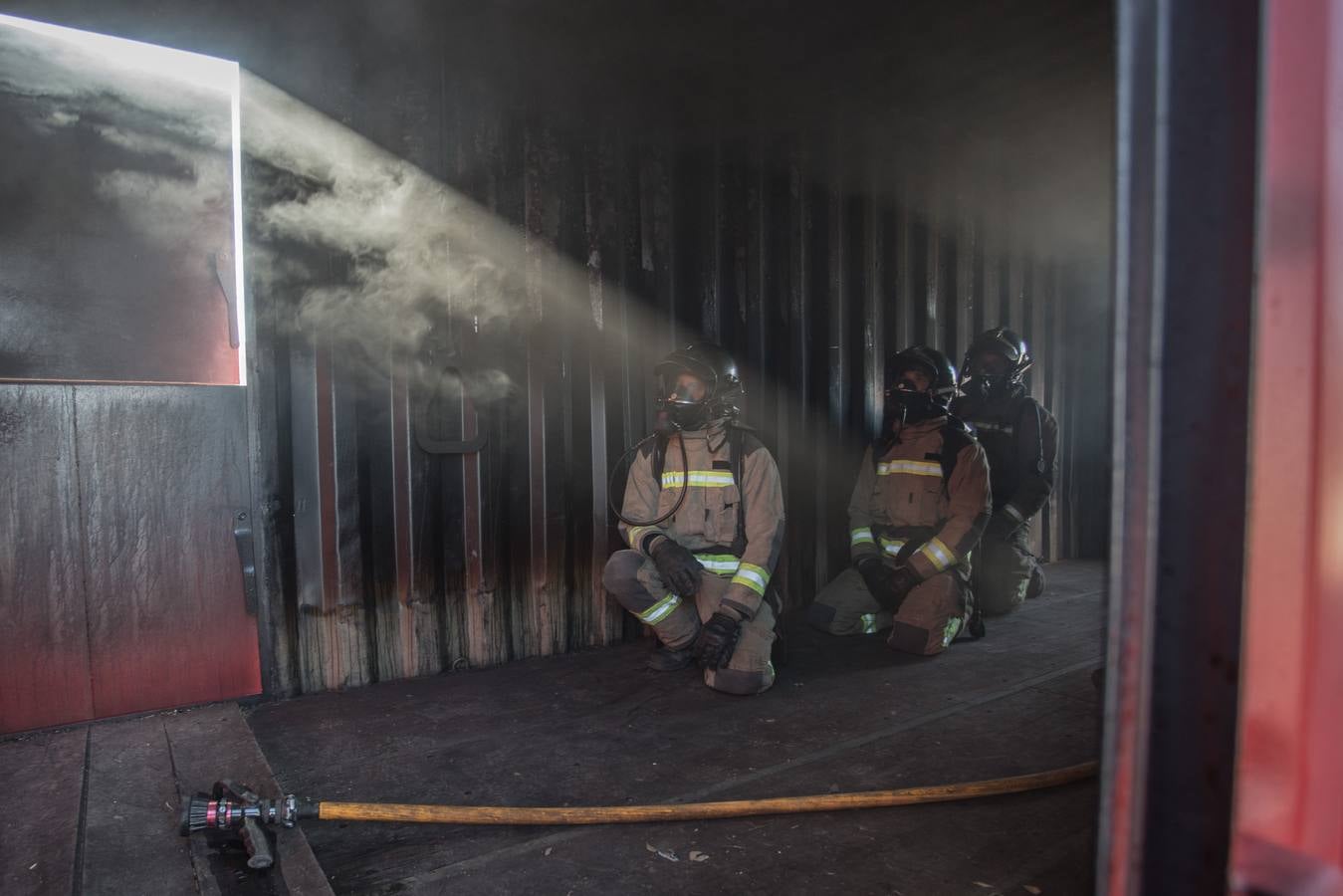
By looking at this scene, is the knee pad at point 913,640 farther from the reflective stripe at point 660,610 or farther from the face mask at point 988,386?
the face mask at point 988,386

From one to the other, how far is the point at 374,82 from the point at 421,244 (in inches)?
31.4

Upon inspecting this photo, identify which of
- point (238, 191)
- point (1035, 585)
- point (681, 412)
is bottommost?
point (1035, 585)

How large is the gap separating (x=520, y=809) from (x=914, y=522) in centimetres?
314

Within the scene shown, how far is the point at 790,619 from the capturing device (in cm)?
503

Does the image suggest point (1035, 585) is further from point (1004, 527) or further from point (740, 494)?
point (740, 494)

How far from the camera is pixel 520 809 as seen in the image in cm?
223

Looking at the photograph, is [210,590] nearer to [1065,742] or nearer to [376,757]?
[376,757]

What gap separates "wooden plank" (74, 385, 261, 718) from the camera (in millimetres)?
3125

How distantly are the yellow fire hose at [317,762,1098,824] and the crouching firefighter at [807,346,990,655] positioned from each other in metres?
1.79

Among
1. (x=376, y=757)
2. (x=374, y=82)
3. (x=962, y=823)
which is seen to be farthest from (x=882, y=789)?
(x=374, y=82)

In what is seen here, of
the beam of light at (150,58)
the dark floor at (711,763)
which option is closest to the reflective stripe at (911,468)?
the dark floor at (711,763)

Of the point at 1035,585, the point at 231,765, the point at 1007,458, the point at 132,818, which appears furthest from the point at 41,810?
the point at 1035,585

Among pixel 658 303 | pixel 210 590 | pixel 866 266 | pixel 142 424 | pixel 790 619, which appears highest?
pixel 866 266

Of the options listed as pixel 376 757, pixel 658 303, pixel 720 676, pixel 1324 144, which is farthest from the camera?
pixel 658 303
